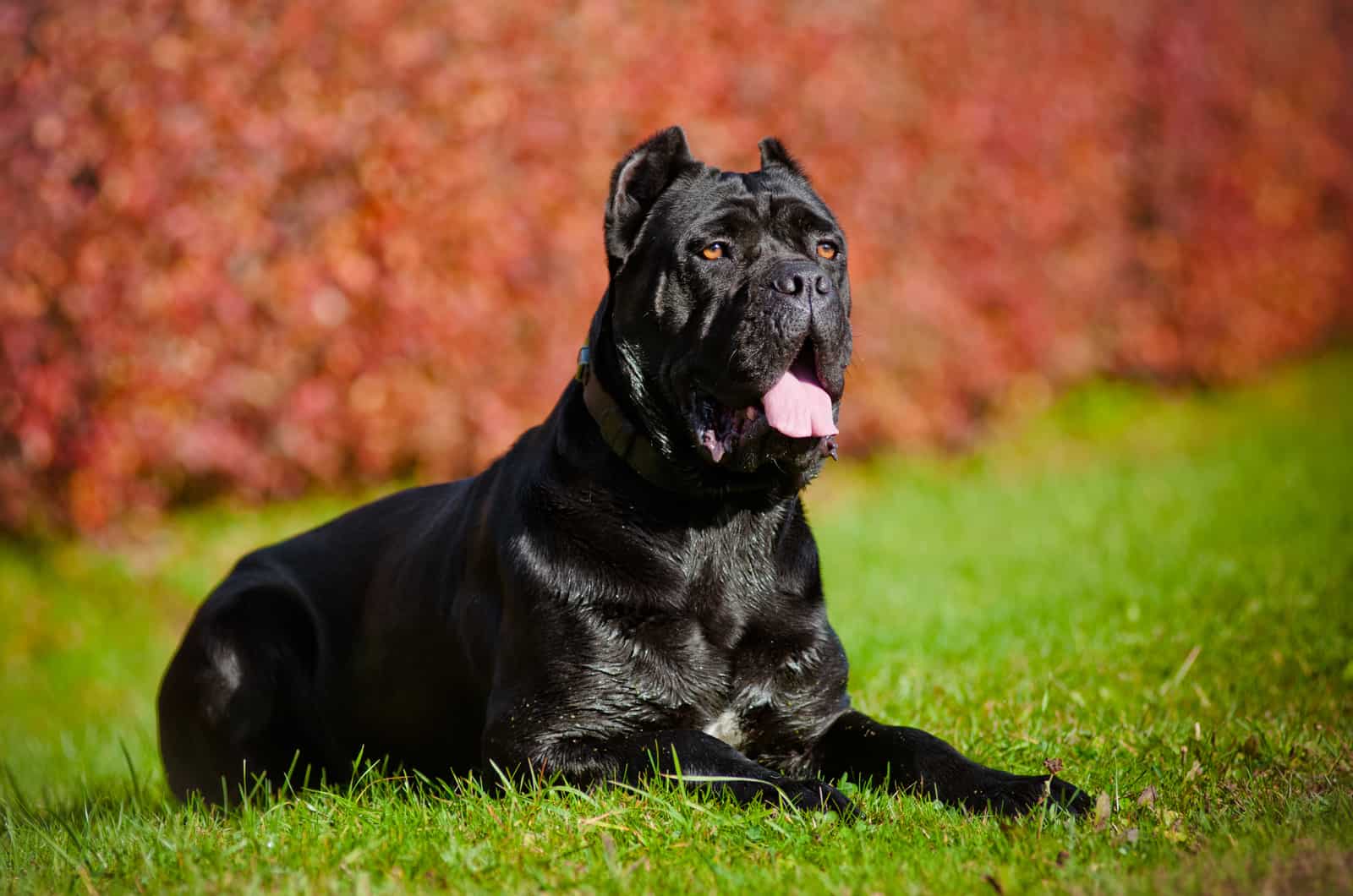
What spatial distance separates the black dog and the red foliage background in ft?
13.6

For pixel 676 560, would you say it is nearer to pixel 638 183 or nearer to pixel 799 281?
pixel 799 281

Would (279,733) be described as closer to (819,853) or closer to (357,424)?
(819,853)

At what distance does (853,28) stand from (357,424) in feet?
15.6

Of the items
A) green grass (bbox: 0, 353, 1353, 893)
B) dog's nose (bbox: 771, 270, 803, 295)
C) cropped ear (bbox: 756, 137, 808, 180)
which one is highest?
cropped ear (bbox: 756, 137, 808, 180)

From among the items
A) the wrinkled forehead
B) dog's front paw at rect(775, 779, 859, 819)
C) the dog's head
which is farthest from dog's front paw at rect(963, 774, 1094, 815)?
the wrinkled forehead

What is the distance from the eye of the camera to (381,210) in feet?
24.8

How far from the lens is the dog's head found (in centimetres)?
318

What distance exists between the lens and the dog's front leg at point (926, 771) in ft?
9.54

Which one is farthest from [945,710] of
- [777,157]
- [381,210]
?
[381,210]

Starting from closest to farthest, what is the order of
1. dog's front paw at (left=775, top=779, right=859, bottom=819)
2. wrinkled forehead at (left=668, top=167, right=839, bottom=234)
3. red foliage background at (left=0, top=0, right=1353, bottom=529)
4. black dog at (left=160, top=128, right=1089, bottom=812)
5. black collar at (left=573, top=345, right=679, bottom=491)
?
dog's front paw at (left=775, top=779, right=859, bottom=819) → black dog at (left=160, top=128, right=1089, bottom=812) → black collar at (left=573, top=345, right=679, bottom=491) → wrinkled forehead at (left=668, top=167, right=839, bottom=234) → red foliage background at (left=0, top=0, right=1353, bottom=529)

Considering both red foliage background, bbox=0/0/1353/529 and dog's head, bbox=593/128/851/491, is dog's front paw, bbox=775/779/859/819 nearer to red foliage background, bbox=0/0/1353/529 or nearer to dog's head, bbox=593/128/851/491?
dog's head, bbox=593/128/851/491

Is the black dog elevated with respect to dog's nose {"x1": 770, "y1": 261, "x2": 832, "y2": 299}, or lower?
lower

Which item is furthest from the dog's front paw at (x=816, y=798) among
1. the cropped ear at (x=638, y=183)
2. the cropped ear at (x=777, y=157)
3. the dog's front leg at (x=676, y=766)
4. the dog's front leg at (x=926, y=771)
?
the cropped ear at (x=777, y=157)

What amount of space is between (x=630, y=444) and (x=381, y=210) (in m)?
4.73
